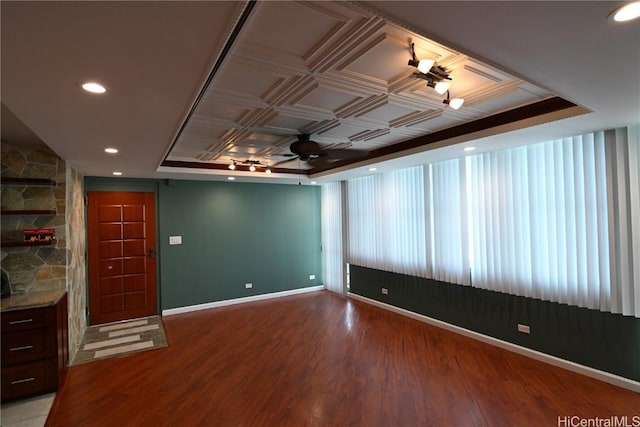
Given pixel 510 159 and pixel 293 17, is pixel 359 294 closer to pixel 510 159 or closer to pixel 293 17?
pixel 510 159

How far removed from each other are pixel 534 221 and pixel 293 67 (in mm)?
3223

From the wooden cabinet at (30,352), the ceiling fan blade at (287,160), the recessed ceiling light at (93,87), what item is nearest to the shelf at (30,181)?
the wooden cabinet at (30,352)

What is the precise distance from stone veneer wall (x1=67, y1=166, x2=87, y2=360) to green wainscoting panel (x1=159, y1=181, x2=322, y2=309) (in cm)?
115

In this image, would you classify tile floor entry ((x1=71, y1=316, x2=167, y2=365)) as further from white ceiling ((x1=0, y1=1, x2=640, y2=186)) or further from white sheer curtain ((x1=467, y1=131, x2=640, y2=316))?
white sheer curtain ((x1=467, y1=131, x2=640, y2=316))

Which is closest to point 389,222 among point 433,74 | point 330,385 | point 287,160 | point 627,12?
point 287,160

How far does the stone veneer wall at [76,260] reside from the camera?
149 inches

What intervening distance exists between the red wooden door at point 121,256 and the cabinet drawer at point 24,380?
2335 millimetres

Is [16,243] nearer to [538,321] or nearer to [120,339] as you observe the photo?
[120,339]

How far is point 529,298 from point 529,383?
3.29 feet

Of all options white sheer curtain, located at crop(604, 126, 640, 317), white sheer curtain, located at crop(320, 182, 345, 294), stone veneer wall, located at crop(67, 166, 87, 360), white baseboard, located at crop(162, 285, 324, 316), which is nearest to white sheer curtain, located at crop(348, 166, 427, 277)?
white sheer curtain, located at crop(320, 182, 345, 294)

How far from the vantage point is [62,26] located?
1175mm

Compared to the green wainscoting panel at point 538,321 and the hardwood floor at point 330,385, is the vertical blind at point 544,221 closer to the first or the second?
the green wainscoting panel at point 538,321

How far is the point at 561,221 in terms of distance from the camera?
336 centimetres

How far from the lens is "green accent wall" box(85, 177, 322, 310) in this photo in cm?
567
